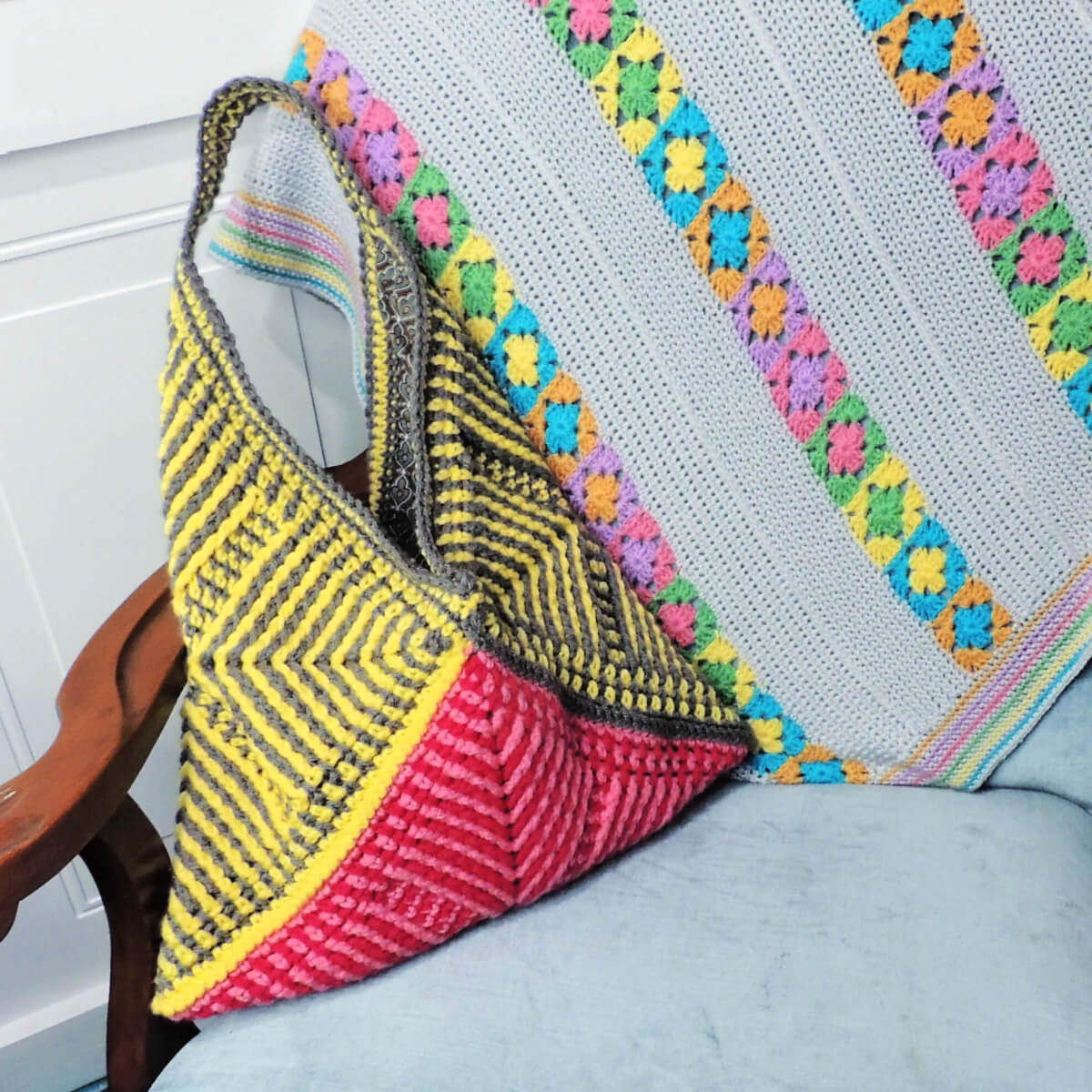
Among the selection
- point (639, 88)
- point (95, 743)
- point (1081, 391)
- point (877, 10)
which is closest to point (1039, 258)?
point (1081, 391)

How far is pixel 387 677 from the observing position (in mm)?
650

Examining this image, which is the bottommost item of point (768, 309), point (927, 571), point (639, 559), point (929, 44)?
point (639, 559)

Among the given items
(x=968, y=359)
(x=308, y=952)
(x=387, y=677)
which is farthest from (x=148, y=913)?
(x=968, y=359)

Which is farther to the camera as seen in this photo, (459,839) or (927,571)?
(927,571)

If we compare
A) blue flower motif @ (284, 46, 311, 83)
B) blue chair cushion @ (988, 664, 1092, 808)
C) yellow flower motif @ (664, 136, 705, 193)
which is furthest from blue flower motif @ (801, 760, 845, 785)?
blue flower motif @ (284, 46, 311, 83)

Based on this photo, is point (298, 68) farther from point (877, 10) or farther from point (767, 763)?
point (767, 763)

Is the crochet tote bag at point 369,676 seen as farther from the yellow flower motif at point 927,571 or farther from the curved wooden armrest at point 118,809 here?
the yellow flower motif at point 927,571

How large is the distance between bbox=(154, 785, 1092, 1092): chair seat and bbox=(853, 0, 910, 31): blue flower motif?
597 mm

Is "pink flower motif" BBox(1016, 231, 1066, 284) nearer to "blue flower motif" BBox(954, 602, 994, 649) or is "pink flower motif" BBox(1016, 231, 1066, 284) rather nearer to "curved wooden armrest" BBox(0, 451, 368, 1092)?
"blue flower motif" BBox(954, 602, 994, 649)

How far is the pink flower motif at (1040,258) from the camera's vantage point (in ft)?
2.49

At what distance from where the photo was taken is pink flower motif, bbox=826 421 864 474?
786 mm

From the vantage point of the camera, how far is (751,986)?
0.68 m

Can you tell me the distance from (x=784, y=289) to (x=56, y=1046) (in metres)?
1.11

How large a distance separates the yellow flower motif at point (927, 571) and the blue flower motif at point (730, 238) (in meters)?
0.27
